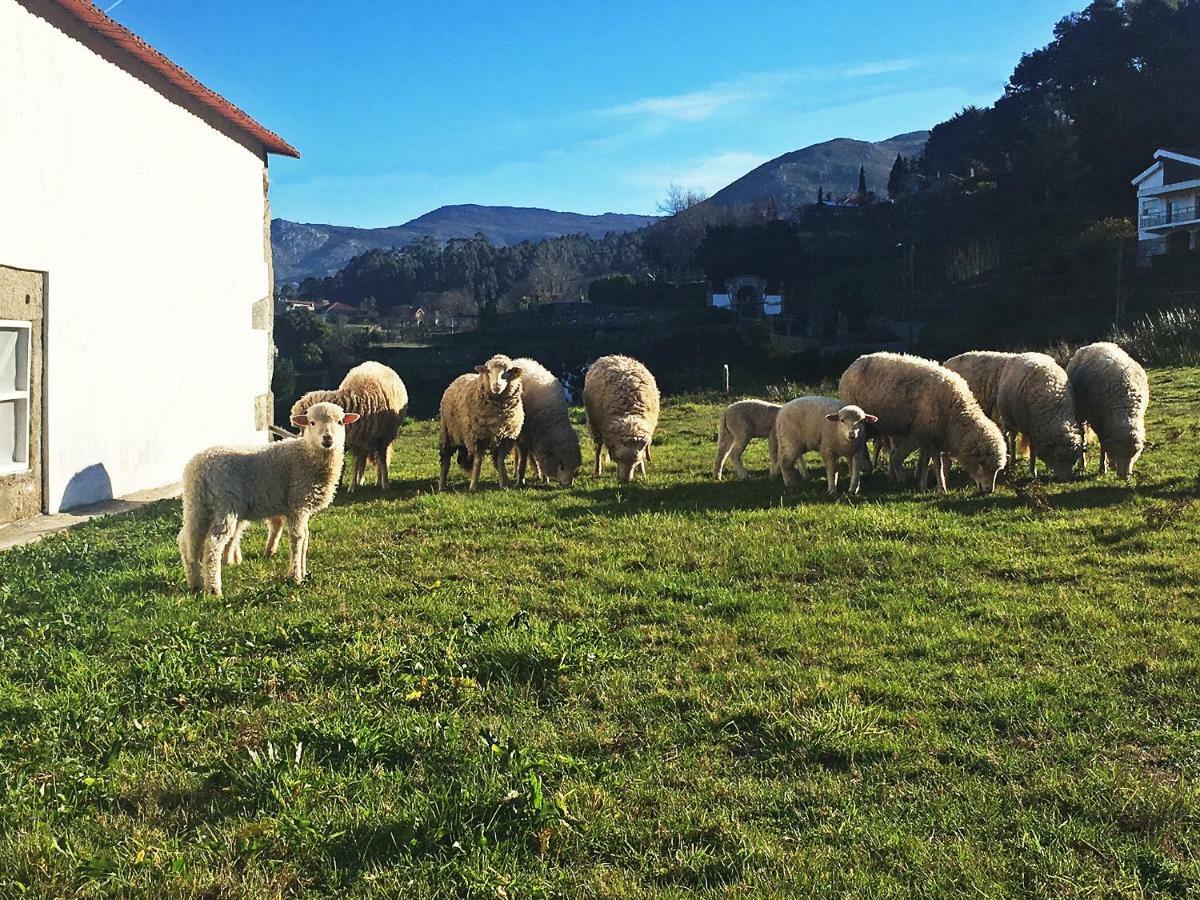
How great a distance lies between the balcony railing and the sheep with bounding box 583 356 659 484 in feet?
139

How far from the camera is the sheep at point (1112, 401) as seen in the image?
10758 millimetres

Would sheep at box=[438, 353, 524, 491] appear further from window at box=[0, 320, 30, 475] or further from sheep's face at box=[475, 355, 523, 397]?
window at box=[0, 320, 30, 475]

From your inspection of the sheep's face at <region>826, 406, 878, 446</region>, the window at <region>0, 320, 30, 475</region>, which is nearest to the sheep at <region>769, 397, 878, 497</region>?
the sheep's face at <region>826, 406, 878, 446</region>

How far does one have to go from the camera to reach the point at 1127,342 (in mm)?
24797

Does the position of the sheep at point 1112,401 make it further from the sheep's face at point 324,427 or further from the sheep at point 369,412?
the sheep at point 369,412

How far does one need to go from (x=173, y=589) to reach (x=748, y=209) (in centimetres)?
10441

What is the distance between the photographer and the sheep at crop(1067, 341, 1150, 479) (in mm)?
10758

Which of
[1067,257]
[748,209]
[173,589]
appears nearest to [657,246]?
[748,209]

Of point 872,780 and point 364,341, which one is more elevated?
point 364,341

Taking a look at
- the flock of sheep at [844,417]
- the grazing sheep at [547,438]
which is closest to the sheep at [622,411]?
the flock of sheep at [844,417]

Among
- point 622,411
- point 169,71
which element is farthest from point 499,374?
point 169,71

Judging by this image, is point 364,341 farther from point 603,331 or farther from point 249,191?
point 249,191

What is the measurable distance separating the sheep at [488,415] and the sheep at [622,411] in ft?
4.38

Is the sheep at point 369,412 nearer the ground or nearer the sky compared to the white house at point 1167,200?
nearer the ground
